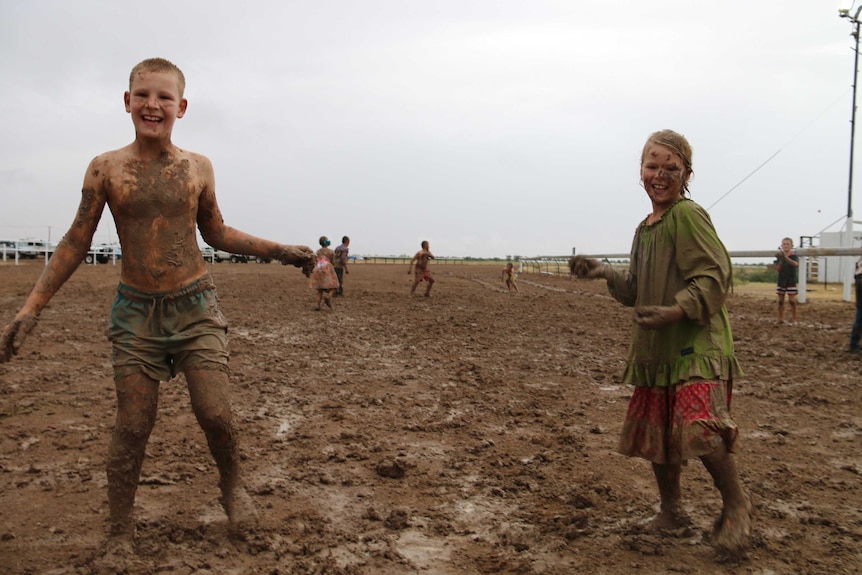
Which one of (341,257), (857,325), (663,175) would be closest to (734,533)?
(663,175)

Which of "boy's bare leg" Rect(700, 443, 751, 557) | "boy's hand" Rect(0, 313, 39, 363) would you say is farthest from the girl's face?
"boy's hand" Rect(0, 313, 39, 363)

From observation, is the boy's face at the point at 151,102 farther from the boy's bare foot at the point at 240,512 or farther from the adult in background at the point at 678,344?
the adult in background at the point at 678,344

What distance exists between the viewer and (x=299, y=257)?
147 inches

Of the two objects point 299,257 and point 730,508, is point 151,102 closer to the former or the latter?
point 299,257

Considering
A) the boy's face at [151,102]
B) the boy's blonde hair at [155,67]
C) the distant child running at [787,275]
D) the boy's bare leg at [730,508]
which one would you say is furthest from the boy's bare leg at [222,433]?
the distant child running at [787,275]

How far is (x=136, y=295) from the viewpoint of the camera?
315 centimetres

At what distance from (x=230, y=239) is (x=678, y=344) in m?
2.25

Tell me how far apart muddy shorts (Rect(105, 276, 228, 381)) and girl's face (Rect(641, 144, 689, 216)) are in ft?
7.21

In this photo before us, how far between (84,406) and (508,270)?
57.2ft

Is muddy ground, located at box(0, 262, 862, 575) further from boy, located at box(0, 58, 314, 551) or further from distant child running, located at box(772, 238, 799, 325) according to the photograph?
distant child running, located at box(772, 238, 799, 325)

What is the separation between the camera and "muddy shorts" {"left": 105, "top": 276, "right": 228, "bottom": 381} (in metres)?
3.07

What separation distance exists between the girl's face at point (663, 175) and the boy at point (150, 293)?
218 centimetres

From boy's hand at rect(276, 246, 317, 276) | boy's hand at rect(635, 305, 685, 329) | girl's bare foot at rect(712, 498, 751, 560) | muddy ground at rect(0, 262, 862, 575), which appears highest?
boy's hand at rect(276, 246, 317, 276)

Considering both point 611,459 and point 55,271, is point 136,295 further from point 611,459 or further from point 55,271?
point 611,459
